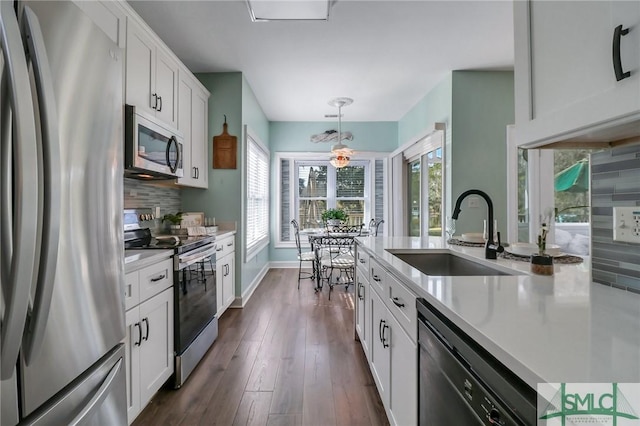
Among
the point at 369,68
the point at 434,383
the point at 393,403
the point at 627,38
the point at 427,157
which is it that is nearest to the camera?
the point at 627,38

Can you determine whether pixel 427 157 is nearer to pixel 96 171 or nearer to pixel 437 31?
pixel 437 31

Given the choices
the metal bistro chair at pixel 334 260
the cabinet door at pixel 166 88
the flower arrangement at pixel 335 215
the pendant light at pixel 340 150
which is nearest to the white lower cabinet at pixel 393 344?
the metal bistro chair at pixel 334 260

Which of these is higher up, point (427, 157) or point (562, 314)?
point (427, 157)

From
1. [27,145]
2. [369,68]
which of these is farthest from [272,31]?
[27,145]

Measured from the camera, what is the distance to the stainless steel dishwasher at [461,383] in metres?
0.56

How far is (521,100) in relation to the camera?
99 cm

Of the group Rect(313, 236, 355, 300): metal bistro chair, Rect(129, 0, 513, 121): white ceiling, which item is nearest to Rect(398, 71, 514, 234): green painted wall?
Rect(129, 0, 513, 121): white ceiling

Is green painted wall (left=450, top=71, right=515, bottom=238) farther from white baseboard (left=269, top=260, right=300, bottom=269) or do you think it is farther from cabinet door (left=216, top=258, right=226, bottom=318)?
white baseboard (left=269, top=260, right=300, bottom=269)

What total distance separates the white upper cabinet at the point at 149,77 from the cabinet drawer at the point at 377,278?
6.26 feet

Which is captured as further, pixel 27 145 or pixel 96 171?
pixel 96 171

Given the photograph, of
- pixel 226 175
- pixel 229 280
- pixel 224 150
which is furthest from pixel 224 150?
pixel 229 280

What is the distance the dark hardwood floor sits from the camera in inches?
65.9

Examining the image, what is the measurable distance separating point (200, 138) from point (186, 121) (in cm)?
37

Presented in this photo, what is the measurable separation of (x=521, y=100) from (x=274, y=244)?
4.85 metres
